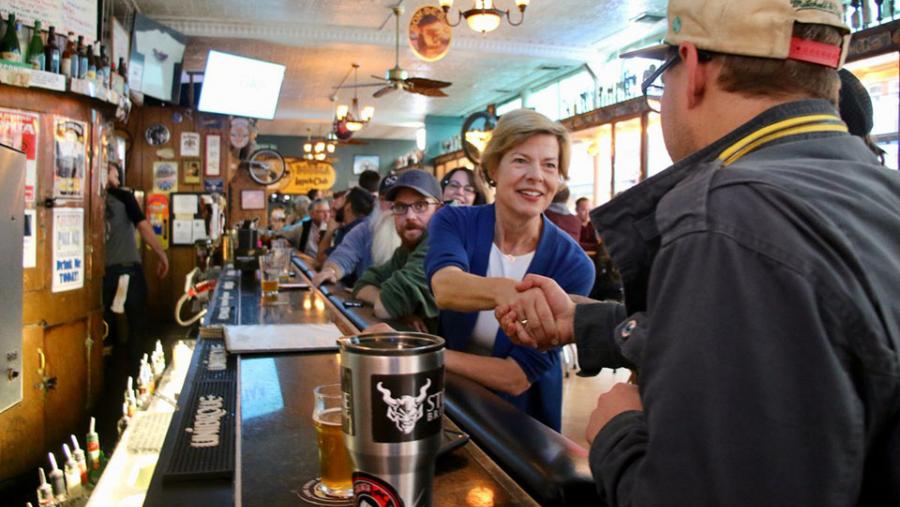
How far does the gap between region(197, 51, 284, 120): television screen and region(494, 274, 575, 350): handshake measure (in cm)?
812

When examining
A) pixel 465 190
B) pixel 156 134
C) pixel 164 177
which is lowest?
pixel 465 190

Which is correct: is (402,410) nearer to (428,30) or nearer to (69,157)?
(69,157)

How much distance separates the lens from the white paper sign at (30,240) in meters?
4.21

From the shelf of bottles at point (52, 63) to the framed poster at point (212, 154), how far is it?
391cm

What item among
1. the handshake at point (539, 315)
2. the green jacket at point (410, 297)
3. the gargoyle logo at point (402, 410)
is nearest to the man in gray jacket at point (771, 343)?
the gargoyle logo at point (402, 410)

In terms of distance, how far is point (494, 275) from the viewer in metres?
2.18

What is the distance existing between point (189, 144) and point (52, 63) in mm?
4760

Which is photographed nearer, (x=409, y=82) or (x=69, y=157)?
(x=69, y=157)

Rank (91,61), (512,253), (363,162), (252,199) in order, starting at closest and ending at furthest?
(512,253), (91,61), (252,199), (363,162)

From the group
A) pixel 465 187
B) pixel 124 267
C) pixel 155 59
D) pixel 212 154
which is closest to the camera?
pixel 465 187

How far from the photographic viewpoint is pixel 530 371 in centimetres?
197

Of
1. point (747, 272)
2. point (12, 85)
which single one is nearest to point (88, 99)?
point (12, 85)

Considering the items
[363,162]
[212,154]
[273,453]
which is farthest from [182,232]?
[363,162]

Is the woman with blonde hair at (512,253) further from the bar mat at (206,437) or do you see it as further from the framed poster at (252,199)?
the framed poster at (252,199)
